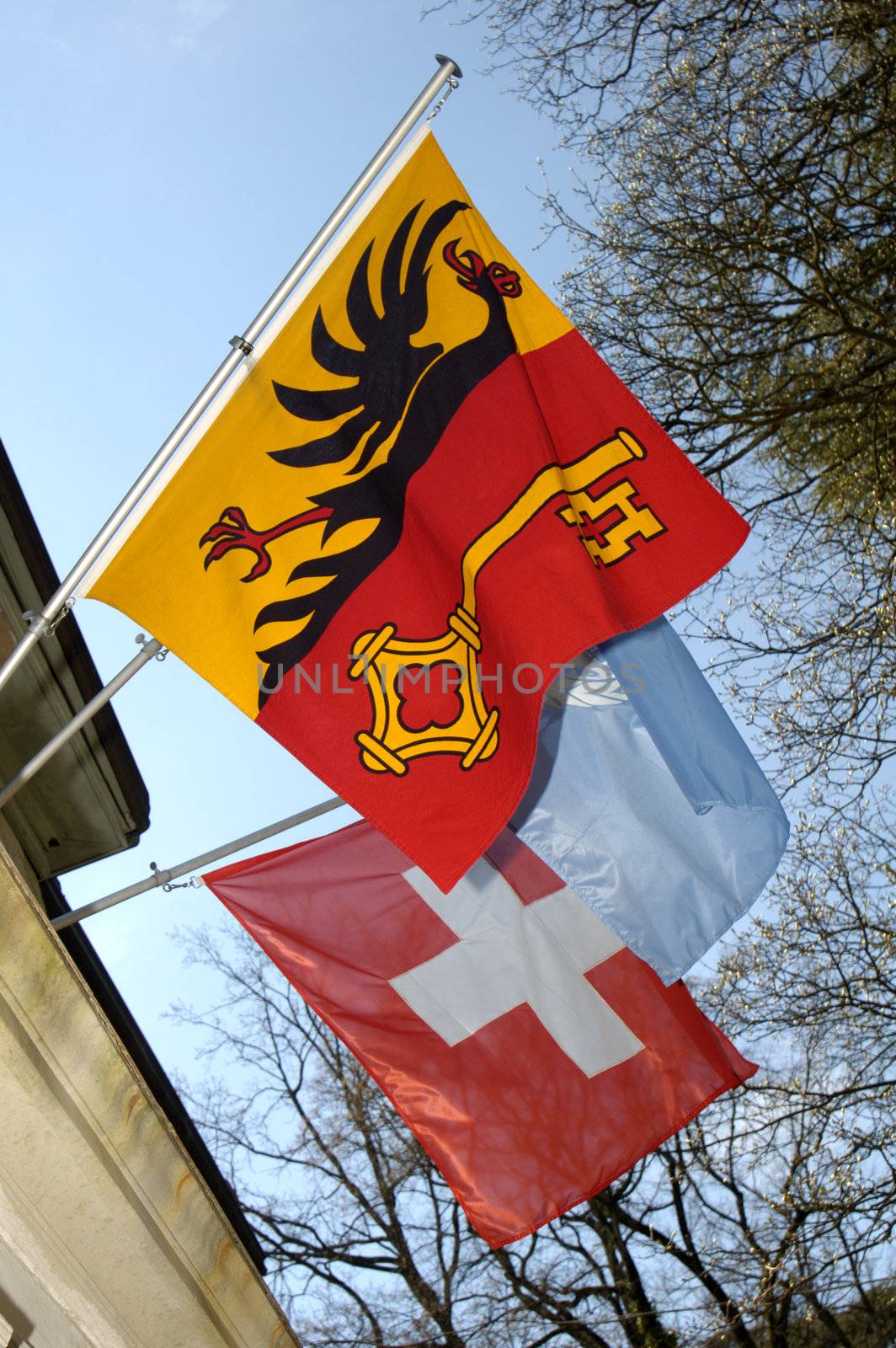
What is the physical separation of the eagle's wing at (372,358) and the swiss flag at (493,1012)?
1.70m

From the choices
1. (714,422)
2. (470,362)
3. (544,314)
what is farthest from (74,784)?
(714,422)

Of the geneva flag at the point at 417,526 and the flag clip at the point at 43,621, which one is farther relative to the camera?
the geneva flag at the point at 417,526

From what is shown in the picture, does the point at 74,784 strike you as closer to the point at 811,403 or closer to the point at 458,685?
the point at 458,685

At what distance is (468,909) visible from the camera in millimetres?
5367

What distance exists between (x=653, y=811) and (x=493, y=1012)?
1.09 m

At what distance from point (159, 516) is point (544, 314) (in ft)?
6.02

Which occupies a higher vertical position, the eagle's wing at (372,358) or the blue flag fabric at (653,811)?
the eagle's wing at (372,358)

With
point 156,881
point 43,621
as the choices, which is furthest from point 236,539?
point 156,881

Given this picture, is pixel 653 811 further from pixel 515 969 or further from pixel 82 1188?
pixel 82 1188

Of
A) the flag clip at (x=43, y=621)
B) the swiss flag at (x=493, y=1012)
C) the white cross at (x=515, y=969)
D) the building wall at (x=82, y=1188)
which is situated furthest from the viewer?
the white cross at (x=515, y=969)

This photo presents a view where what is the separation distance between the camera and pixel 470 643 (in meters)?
4.37

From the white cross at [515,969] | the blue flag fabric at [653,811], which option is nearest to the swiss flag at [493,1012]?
the white cross at [515,969]

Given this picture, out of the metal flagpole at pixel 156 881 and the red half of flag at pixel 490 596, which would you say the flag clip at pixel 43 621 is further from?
the metal flagpole at pixel 156 881

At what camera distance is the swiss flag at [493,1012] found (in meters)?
4.97
